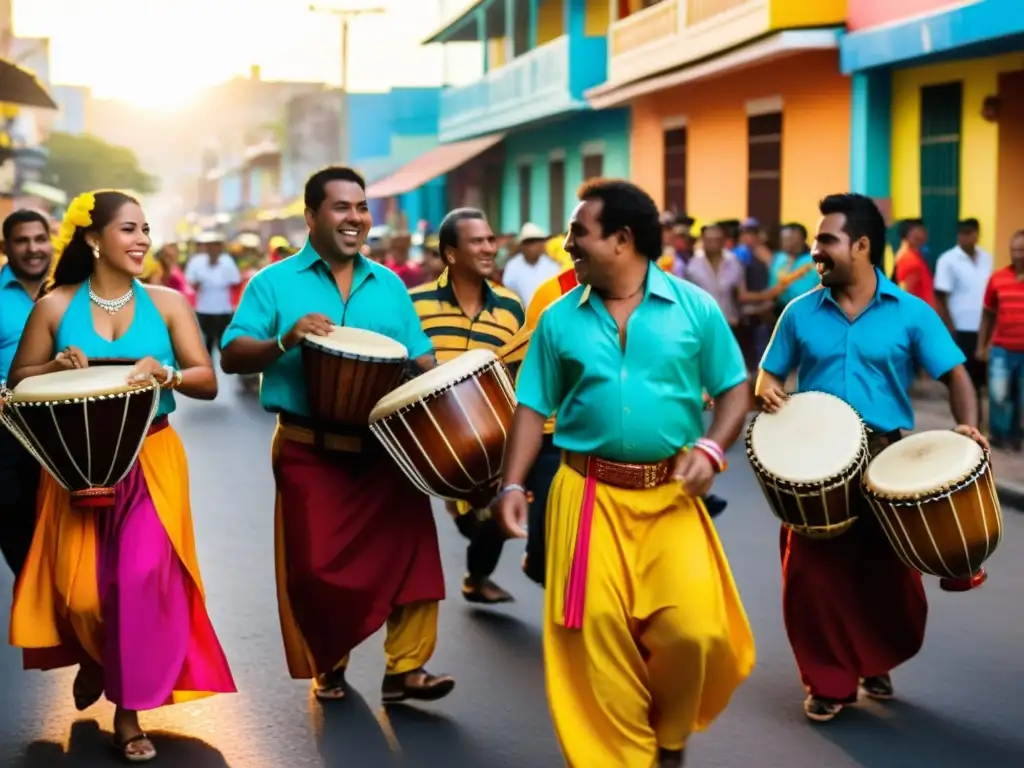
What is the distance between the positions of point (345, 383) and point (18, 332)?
6.91 ft

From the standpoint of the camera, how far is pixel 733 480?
1236cm

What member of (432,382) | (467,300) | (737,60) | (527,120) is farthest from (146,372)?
(527,120)

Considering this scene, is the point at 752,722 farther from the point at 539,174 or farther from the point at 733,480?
the point at 539,174

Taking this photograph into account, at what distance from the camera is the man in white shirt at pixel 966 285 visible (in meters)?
14.9

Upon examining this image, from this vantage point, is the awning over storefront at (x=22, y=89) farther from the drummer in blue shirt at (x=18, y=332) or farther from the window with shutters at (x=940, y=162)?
the drummer in blue shirt at (x=18, y=332)

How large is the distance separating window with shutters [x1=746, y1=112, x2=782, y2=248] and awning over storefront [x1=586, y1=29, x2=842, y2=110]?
2.66 feet

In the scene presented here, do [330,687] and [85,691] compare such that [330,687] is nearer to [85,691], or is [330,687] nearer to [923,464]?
[85,691]

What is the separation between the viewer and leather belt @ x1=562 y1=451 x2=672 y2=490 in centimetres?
486

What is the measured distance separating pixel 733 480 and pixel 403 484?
→ 6.32 meters

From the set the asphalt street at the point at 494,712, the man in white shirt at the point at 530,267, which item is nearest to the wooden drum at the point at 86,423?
the asphalt street at the point at 494,712

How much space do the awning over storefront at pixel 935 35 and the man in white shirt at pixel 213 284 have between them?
23.7 ft

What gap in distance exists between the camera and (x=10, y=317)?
7.41 meters

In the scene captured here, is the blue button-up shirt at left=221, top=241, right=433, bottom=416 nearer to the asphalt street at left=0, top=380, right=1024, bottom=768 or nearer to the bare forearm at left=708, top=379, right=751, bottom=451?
the asphalt street at left=0, top=380, right=1024, bottom=768

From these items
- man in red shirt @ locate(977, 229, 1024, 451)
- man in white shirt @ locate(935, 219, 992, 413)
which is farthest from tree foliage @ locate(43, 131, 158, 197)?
man in red shirt @ locate(977, 229, 1024, 451)
